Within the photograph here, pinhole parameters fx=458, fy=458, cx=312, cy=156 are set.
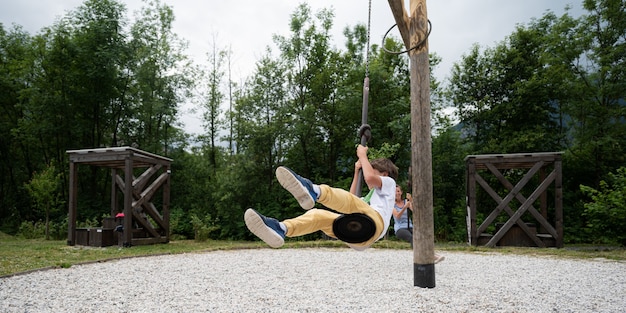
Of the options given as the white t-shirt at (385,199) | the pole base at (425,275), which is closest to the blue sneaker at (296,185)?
the white t-shirt at (385,199)

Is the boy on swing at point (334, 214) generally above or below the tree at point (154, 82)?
below

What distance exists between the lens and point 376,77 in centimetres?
1806

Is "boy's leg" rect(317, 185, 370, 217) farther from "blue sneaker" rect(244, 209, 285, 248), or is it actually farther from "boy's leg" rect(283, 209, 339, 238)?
"blue sneaker" rect(244, 209, 285, 248)

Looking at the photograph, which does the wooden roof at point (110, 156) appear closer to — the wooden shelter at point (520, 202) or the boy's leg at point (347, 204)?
the wooden shelter at point (520, 202)

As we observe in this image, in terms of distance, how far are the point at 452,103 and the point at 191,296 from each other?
15.7 meters

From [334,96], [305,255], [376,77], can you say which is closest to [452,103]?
[376,77]

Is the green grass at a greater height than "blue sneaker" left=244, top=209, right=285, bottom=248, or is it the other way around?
"blue sneaker" left=244, top=209, right=285, bottom=248

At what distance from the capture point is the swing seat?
13.1 ft

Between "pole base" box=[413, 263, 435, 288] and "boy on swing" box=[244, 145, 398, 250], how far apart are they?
1.68 metres

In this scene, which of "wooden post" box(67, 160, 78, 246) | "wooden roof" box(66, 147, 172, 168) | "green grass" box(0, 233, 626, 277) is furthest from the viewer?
"wooden post" box(67, 160, 78, 246)

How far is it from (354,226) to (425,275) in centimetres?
214

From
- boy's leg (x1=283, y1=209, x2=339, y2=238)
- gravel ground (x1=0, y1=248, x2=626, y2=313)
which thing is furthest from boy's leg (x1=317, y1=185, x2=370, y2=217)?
gravel ground (x1=0, y1=248, x2=626, y2=313)

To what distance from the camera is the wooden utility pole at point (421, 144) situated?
18.3ft

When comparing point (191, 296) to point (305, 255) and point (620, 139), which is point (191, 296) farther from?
point (620, 139)
